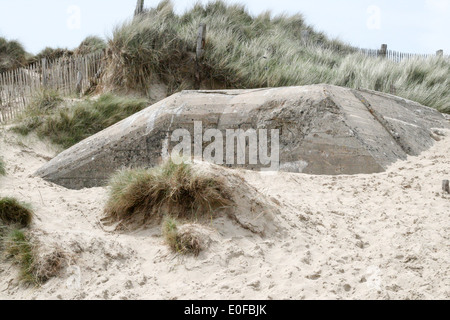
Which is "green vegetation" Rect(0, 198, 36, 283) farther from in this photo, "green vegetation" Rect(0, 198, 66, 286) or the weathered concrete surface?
the weathered concrete surface

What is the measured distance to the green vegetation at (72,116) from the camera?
719 cm

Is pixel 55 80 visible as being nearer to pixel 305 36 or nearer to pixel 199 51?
pixel 199 51

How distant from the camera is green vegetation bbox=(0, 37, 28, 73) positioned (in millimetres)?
14031

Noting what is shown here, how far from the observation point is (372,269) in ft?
10.3

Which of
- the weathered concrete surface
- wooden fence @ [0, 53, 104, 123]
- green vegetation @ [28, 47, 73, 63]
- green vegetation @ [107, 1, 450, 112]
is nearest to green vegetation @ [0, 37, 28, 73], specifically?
green vegetation @ [28, 47, 73, 63]

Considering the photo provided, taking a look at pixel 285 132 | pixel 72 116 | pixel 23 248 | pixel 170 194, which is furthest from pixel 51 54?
pixel 23 248

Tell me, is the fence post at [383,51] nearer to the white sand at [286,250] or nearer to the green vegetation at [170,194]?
the white sand at [286,250]

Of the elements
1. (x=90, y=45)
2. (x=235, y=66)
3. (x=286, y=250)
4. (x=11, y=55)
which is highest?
(x=235, y=66)

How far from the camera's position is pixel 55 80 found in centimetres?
921

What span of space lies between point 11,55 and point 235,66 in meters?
8.22
